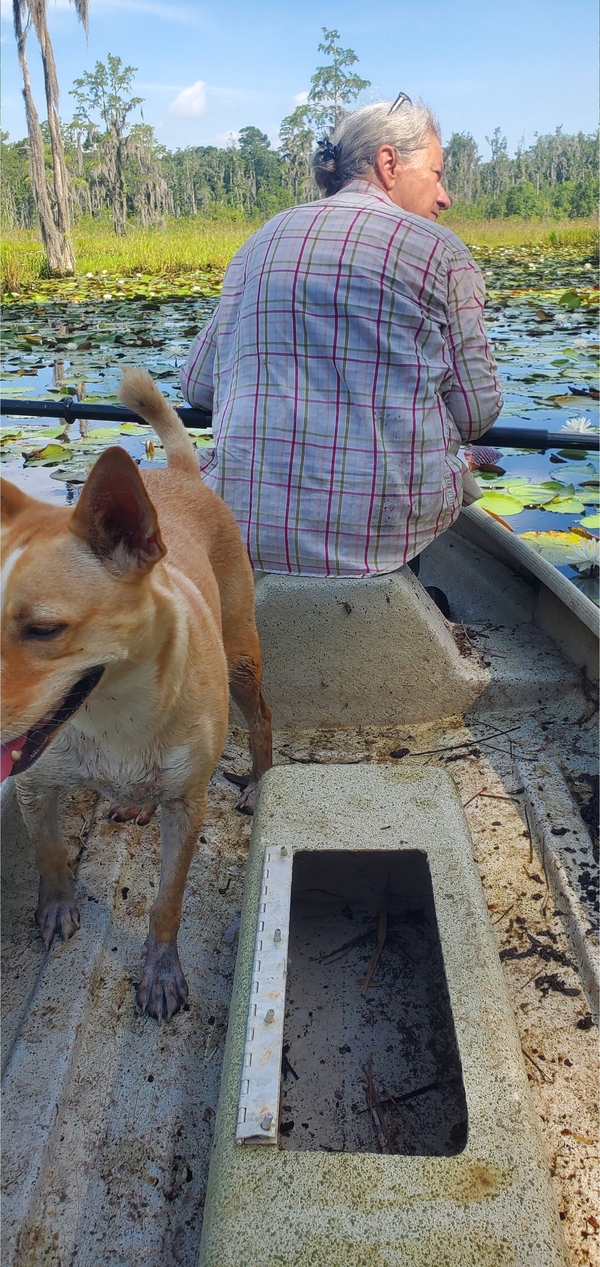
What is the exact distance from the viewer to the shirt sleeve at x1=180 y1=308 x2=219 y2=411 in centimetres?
278

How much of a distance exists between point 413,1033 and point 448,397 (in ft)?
6.03

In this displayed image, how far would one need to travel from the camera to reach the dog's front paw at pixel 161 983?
5.57 feet

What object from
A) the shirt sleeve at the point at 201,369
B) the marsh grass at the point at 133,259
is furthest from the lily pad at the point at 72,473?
the marsh grass at the point at 133,259

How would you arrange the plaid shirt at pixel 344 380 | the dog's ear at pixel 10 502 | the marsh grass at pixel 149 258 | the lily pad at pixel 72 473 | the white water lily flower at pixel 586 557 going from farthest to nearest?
the marsh grass at pixel 149 258 < the lily pad at pixel 72 473 < the white water lily flower at pixel 586 557 < the plaid shirt at pixel 344 380 < the dog's ear at pixel 10 502

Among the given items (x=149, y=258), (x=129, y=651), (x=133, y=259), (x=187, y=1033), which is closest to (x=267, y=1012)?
(x=187, y=1033)

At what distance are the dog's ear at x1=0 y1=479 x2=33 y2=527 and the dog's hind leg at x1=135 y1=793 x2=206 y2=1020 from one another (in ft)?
2.23

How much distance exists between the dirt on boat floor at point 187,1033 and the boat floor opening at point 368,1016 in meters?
0.15

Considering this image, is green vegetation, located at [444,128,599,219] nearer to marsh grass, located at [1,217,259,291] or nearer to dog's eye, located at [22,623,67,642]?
marsh grass, located at [1,217,259,291]

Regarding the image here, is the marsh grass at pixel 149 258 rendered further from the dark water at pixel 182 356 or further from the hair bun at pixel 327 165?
the hair bun at pixel 327 165

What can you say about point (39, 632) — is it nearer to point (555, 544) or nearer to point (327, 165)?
point (327, 165)

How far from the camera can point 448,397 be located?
8.53 ft

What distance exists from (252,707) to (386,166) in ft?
5.88

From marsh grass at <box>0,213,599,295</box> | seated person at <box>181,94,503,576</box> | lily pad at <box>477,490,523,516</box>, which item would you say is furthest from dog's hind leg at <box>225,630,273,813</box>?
marsh grass at <box>0,213,599,295</box>

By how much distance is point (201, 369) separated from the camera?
9.39 feet
